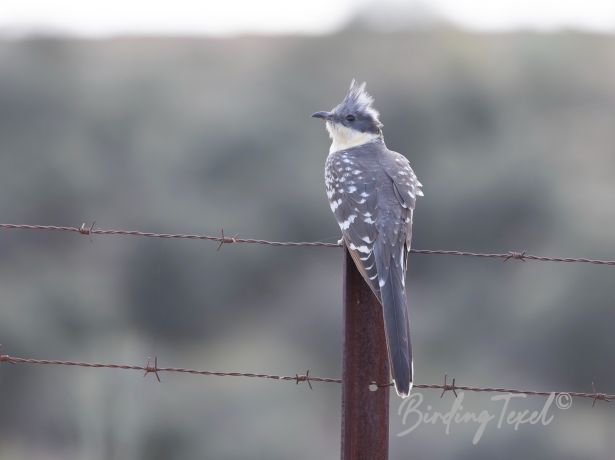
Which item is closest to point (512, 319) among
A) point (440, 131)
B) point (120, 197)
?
point (440, 131)

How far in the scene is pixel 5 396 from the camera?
17188mm

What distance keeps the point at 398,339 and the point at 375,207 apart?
1365 mm

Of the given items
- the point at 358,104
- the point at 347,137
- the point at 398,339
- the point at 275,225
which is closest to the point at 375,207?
the point at 398,339

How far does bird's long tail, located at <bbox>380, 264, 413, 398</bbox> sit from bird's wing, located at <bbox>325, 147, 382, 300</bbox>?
0.18 meters

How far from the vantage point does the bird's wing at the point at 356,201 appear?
17.6 feet

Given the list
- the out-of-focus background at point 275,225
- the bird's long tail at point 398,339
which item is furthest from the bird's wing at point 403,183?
the out-of-focus background at point 275,225

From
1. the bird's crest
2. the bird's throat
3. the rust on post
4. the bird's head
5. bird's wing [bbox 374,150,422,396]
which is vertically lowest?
the rust on post

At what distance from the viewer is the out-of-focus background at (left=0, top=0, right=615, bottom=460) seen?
16062 millimetres

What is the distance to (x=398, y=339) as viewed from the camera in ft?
15.3

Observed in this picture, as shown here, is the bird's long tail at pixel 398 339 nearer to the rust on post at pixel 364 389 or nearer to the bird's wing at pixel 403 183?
the rust on post at pixel 364 389

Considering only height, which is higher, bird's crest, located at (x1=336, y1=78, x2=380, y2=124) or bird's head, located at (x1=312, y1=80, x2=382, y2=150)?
bird's crest, located at (x1=336, y1=78, x2=380, y2=124)

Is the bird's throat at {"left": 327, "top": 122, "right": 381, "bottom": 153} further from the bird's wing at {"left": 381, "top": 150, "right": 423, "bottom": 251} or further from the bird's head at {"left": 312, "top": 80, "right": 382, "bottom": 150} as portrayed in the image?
the bird's wing at {"left": 381, "top": 150, "right": 423, "bottom": 251}

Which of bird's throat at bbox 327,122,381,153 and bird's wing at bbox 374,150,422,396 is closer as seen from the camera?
bird's wing at bbox 374,150,422,396

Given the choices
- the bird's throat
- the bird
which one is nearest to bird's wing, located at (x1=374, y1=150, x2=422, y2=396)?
the bird
